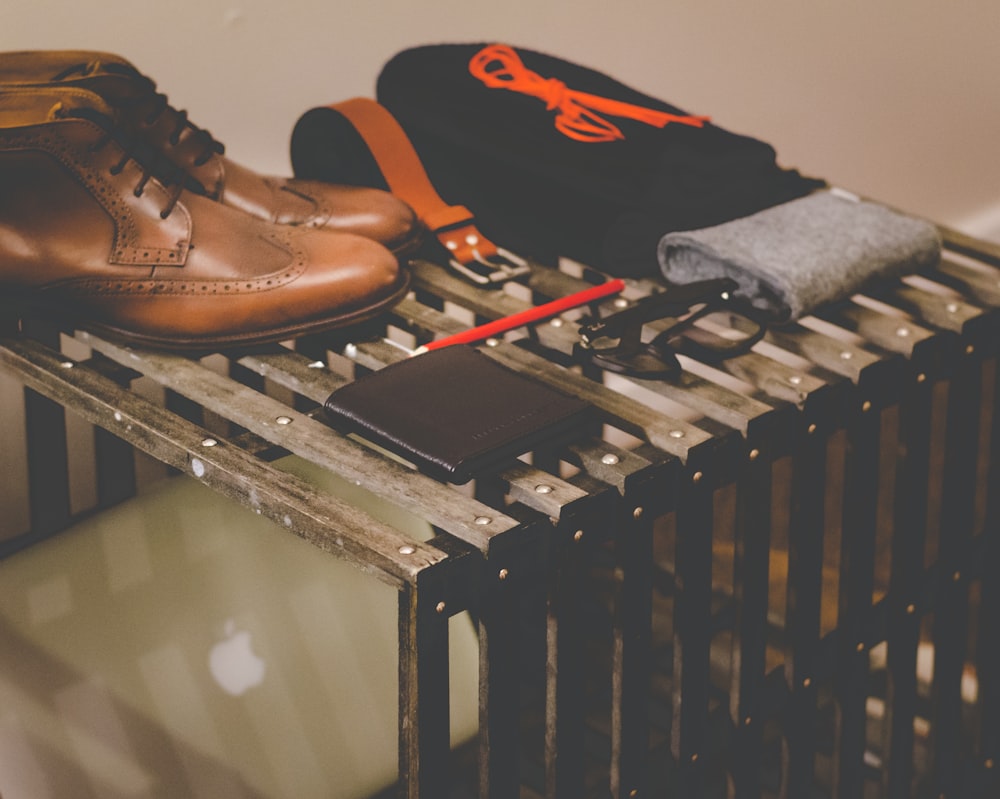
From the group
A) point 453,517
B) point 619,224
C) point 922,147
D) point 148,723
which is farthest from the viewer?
point 922,147

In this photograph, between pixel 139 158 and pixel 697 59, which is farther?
pixel 697 59

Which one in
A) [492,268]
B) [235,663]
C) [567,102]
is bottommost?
[235,663]

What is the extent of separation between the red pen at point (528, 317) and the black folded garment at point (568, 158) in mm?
50

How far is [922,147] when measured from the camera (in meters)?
1.96

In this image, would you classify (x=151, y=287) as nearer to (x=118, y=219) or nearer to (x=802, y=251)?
(x=118, y=219)

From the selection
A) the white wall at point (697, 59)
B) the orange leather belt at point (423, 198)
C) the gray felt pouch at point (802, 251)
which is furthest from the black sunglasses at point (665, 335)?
the white wall at point (697, 59)

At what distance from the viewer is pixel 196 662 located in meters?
0.90

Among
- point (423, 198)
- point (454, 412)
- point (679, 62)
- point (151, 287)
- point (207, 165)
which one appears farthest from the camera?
point (679, 62)

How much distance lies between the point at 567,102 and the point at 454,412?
47cm

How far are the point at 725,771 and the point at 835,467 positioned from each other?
3.32ft

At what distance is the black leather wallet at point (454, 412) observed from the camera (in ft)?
2.15

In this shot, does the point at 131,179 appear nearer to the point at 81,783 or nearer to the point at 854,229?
the point at 81,783

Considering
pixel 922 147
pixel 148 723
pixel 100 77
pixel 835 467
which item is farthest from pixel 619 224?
pixel 922 147

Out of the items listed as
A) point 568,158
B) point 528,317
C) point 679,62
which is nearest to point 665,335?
point 528,317
